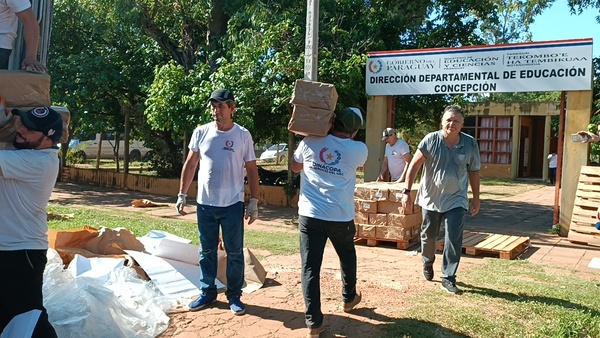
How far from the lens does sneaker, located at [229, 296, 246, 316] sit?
182 inches

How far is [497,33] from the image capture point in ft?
104

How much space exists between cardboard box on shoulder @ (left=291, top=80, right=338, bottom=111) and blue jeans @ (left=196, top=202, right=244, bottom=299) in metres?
1.08

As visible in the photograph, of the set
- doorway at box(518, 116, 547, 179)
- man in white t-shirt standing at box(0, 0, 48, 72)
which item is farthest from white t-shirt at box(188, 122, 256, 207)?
doorway at box(518, 116, 547, 179)

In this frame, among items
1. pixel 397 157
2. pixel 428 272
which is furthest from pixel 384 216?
pixel 428 272

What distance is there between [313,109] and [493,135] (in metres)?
25.0

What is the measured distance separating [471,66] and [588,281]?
4.86 meters

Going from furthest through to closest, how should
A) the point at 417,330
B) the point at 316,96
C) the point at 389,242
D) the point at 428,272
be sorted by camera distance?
the point at 389,242
the point at 428,272
the point at 316,96
the point at 417,330

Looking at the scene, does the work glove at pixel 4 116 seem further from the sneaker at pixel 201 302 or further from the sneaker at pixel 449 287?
the sneaker at pixel 449 287

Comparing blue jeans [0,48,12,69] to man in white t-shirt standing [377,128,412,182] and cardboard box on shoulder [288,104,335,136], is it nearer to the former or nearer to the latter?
cardboard box on shoulder [288,104,335,136]

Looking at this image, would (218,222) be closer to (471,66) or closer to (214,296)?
(214,296)

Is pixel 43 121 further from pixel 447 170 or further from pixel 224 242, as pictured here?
pixel 447 170

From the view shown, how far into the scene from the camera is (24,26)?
3447mm

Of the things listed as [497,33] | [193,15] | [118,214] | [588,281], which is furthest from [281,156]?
[588,281]

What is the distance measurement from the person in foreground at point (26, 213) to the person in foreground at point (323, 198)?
1.89 metres
